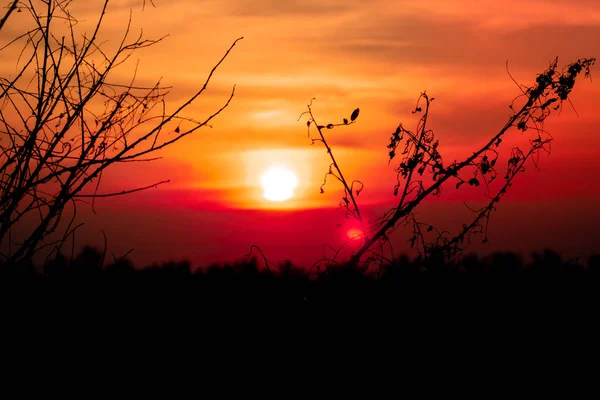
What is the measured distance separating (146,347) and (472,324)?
1.46 meters

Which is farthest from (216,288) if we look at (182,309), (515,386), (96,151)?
(515,386)

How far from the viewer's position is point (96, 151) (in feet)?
12.1

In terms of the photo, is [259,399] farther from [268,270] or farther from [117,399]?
[268,270]

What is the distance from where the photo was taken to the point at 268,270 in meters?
3.52

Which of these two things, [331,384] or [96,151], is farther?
[96,151]

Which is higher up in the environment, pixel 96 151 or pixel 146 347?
pixel 96 151

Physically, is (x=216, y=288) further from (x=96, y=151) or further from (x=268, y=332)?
(x=96, y=151)

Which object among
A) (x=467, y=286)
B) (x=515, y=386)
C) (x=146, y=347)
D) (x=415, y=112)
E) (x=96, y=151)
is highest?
(x=415, y=112)

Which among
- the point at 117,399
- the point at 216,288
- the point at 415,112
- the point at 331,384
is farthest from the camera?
the point at 415,112

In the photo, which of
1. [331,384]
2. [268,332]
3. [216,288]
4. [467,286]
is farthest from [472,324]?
[216,288]

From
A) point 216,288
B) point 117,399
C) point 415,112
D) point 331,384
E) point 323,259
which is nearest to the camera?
point 117,399

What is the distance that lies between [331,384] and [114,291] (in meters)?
1.07

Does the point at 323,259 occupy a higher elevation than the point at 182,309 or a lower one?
higher

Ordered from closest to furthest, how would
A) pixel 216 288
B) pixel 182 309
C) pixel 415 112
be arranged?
pixel 182 309, pixel 216 288, pixel 415 112
